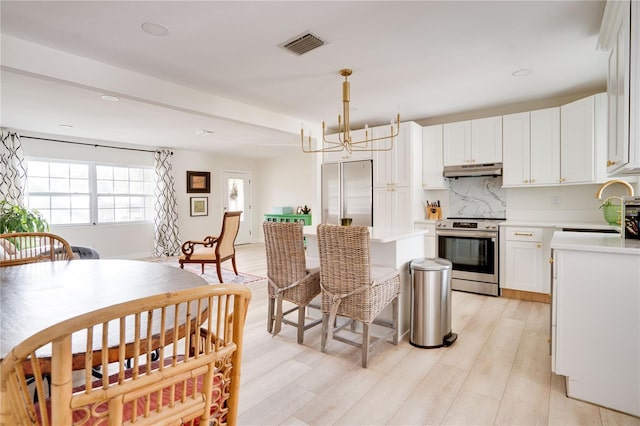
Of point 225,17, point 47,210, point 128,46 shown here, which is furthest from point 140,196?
point 225,17

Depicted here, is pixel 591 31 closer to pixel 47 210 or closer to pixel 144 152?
pixel 144 152

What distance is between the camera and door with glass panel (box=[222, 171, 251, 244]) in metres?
8.20

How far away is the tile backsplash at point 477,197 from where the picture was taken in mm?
4355

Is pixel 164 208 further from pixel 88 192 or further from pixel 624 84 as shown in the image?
pixel 624 84

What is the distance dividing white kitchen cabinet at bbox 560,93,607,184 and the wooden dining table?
3.97m

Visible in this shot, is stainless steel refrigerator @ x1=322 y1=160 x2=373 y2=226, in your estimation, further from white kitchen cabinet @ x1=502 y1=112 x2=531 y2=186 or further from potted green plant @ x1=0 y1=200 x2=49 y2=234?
potted green plant @ x1=0 y1=200 x2=49 y2=234

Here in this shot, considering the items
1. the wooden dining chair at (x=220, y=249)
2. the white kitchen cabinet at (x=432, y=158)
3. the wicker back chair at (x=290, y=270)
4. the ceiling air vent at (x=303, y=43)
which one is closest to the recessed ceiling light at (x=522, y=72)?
the white kitchen cabinet at (x=432, y=158)

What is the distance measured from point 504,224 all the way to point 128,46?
4.10 meters

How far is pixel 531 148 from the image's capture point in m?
3.85

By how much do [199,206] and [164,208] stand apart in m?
0.90

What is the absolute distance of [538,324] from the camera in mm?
2994

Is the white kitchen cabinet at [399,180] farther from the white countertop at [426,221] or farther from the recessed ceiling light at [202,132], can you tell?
the recessed ceiling light at [202,132]

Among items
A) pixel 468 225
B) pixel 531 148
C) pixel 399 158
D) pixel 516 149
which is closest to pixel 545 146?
pixel 531 148

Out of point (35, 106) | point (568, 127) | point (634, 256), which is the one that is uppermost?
point (35, 106)
